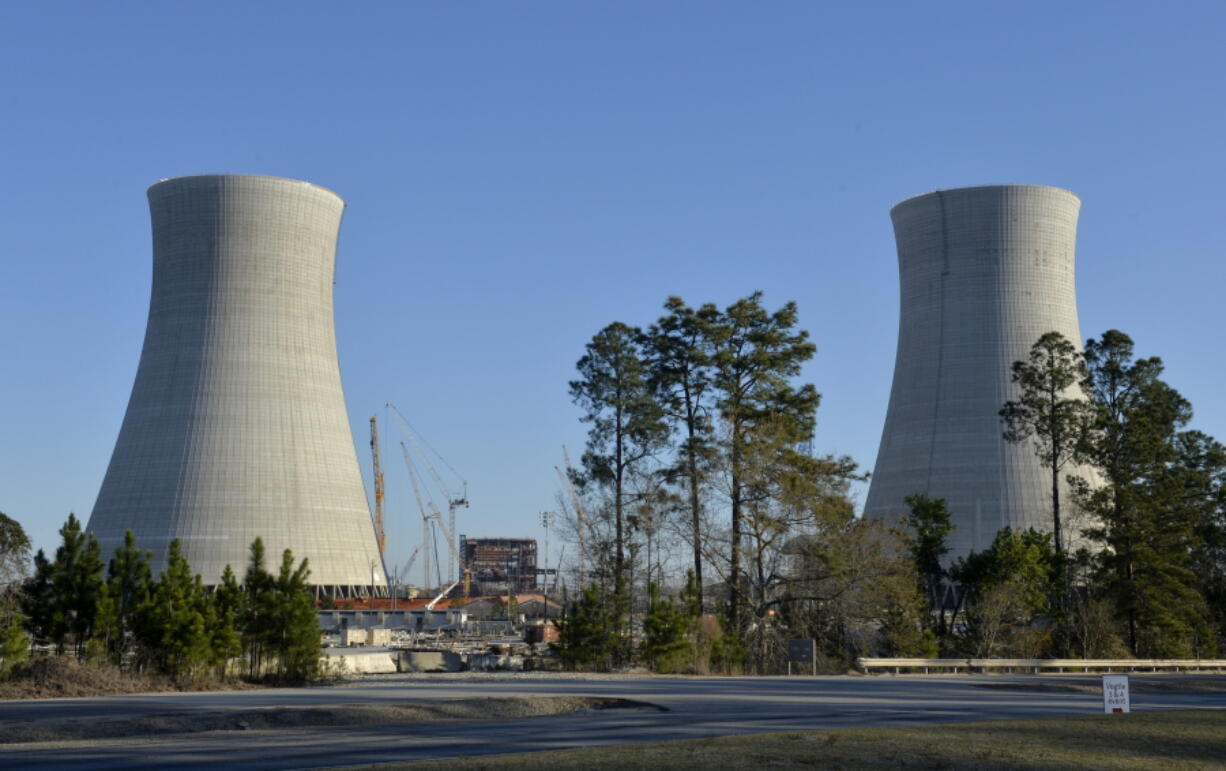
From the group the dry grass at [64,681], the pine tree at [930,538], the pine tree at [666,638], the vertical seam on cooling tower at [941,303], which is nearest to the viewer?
the dry grass at [64,681]

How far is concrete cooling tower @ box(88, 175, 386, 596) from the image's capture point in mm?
37125

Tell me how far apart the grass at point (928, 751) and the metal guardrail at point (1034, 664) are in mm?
15818

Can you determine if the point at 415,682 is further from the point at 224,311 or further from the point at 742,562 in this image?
the point at 224,311

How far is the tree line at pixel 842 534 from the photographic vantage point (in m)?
29.6

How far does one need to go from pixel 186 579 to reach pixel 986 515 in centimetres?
2931

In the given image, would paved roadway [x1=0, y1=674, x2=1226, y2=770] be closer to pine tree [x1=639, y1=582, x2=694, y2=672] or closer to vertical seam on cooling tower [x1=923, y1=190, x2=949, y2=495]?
pine tree [x1=639, y1=582, x2=694, y2=672]

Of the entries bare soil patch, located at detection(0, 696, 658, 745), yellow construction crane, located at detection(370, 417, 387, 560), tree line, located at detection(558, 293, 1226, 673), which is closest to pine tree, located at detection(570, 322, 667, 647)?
tree line, located at detection(558, 293, 1226, 673)

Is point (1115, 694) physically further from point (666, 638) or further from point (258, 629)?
point (258, 629)

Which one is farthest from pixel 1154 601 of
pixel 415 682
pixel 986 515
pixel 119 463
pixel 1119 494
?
pixel 119 463

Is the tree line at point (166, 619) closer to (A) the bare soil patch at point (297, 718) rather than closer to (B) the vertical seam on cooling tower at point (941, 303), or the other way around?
(A) the bare soil patch at point (297, 718)

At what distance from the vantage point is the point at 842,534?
29.7m

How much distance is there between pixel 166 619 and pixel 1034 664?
2099 cm

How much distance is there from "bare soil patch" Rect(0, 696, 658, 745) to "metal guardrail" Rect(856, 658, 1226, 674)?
13794 mm

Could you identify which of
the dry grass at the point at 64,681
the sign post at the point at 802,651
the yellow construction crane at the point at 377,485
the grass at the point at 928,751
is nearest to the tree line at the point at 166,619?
the dry grass at the point at 64,681
